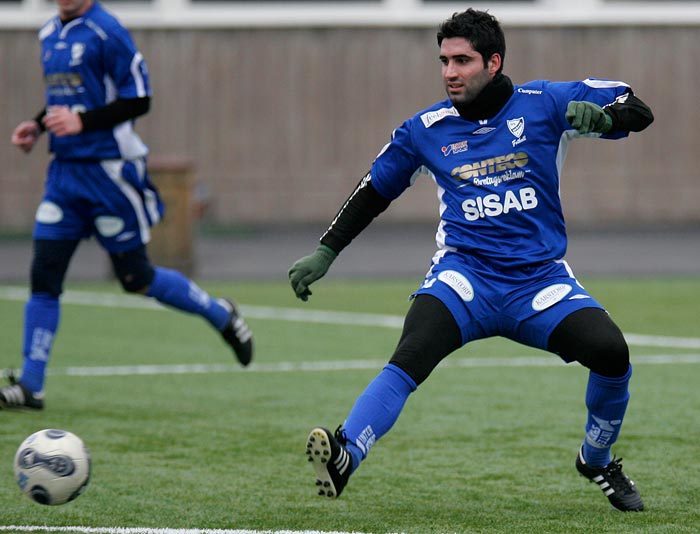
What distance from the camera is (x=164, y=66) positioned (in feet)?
68.8

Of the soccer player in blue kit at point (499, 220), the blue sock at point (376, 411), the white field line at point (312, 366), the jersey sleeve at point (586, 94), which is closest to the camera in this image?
the blue sock at point (376, 411)

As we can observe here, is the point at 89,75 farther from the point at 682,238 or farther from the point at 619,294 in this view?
the point at 682,238

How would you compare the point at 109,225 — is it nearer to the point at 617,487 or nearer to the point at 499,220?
the point at 499,220

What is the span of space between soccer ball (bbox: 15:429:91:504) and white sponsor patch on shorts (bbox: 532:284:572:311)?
1.78 meters

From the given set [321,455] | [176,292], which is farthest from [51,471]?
[176,292]

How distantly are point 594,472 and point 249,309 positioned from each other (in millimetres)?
7882

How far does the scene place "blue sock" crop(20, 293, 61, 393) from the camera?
7488 millimetres

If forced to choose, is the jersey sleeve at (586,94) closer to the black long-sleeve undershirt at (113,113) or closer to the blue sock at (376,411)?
the blue sock at (376,411)

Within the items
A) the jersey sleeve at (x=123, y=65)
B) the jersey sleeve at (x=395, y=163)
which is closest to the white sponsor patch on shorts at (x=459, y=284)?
the jersey sleeve at (x=395, y=163)

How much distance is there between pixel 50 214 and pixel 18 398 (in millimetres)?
1024

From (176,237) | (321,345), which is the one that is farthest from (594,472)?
(176,237)

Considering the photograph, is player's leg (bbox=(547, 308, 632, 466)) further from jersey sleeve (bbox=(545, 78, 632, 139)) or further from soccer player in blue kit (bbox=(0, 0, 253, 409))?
soccer player in blue kit (bbox=(0, 0, 253, 409))

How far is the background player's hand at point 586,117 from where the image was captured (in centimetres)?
502

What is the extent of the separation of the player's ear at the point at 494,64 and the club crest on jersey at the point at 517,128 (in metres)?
0.20
